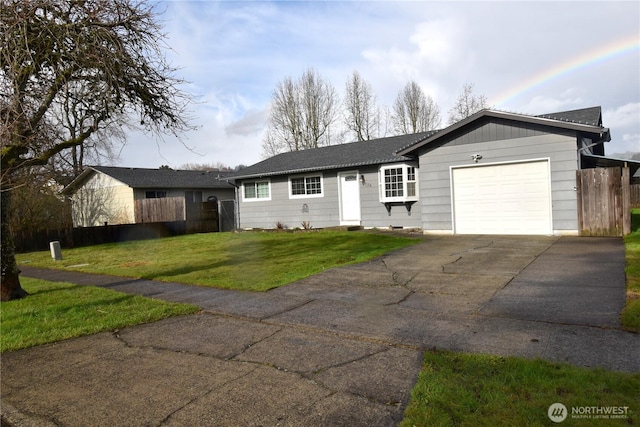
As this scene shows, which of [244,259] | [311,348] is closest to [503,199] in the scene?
[244,259]

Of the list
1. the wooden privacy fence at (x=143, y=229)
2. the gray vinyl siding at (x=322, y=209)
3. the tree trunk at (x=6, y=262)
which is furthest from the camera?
the wooden privacy fence at (x=143, y=229)

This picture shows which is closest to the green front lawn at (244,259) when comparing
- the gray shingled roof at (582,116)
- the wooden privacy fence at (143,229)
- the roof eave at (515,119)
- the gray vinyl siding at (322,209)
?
the gray vinyl siding at (322,209)

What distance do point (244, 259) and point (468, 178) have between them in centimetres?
753

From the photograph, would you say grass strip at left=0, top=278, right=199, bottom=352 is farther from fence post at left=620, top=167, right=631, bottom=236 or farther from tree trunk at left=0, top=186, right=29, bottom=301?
fence post at left=620, top=167, right=631, bottom=236

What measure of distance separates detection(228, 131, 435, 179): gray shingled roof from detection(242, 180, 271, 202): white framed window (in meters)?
0.56

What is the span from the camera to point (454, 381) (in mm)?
3387

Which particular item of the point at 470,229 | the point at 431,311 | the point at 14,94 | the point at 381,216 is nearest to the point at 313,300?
the point at 431,311

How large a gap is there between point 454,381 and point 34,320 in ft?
18.9

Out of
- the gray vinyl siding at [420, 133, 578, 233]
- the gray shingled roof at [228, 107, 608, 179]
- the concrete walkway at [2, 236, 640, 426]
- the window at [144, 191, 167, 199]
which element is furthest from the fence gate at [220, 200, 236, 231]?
the concrete walkway at [2, 236, 640, 426]

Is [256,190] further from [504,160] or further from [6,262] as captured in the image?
[6,262]

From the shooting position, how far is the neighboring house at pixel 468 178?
12086mm

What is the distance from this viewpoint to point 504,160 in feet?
42.2

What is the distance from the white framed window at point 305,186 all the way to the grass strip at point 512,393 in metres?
15.2

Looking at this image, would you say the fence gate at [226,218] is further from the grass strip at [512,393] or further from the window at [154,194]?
the grass strip at [512,393]
